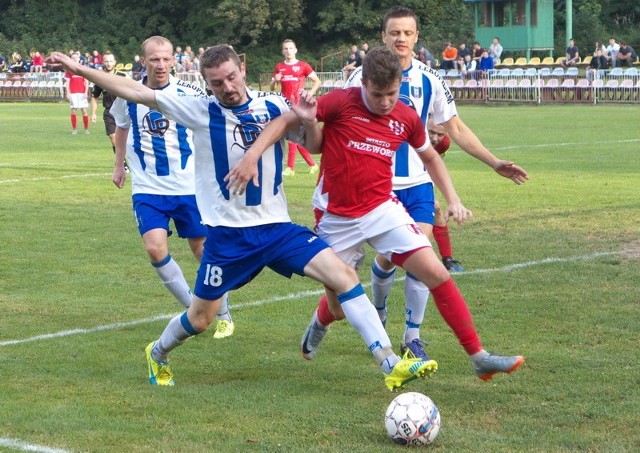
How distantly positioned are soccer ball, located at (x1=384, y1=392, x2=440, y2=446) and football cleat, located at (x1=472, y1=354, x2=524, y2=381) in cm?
61

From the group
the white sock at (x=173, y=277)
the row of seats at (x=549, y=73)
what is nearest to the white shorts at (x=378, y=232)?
the white sock at (x=173, y=277)

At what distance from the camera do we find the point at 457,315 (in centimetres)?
564

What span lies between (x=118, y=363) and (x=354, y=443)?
2.09 m

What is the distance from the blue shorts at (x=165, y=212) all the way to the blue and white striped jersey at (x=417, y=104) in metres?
1.45

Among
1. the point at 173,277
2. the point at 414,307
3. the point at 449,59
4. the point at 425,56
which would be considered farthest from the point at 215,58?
the point at 449,59

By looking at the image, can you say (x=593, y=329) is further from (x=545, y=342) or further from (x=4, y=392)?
(x=4, y=392)

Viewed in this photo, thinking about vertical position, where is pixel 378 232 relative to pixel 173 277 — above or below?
above

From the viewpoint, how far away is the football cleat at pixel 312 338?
6.28 meters

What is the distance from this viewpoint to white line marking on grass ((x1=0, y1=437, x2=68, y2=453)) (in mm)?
4867

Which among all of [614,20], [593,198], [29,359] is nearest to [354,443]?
[29,359]

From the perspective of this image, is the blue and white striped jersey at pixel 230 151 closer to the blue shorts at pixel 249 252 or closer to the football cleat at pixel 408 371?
the blue shorts at pixel 249 252

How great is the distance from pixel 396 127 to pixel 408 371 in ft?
4.31

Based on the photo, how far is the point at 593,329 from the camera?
7.06m

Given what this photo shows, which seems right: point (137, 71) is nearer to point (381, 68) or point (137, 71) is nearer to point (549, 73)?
point (549, 73)
